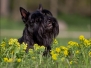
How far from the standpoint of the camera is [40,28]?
35.4ft

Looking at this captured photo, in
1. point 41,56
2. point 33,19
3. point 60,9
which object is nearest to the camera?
point 41,56

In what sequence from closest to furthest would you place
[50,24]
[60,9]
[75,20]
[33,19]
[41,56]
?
[41,56]
[50,24]
[33,19]
[75,20]
[60,9]

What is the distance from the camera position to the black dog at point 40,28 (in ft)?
34.9

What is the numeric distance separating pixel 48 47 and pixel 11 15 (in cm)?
4786

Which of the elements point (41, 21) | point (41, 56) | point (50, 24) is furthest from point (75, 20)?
point (41, 56)

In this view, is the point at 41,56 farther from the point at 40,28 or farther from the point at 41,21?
the point at 41,21

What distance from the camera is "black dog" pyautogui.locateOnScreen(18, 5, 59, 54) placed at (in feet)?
34.9

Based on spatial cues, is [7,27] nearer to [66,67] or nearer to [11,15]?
[11,15]

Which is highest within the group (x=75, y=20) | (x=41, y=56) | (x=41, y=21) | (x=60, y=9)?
(x=60, y=9)

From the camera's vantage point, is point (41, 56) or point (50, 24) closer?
point (41, 56)

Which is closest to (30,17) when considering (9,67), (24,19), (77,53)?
(24,19)

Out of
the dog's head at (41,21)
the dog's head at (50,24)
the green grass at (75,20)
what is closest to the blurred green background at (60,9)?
the green grass at (75,20)

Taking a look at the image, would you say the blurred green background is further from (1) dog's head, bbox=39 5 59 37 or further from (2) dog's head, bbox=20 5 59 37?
(1) dog's head, bbox=39 5 59 37

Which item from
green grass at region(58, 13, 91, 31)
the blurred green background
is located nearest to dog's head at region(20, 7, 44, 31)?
green grass at region(58, 13, 91, 31)
